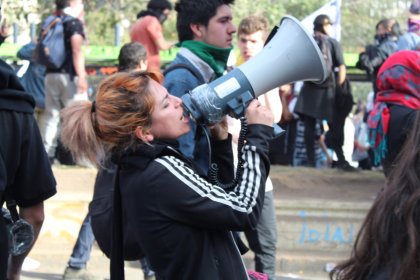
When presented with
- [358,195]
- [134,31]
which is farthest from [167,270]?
[134,31]

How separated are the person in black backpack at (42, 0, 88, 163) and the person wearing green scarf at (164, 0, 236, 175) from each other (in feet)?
16.6

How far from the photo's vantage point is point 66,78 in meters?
9.69

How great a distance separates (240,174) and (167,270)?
1.40ft

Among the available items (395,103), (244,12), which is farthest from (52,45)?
(244,12)

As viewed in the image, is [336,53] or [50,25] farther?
[336,53]

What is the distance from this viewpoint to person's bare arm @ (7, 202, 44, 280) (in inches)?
142

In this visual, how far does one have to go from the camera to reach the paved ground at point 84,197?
7703 mm

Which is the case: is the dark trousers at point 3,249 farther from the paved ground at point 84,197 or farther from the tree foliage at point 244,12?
the tree foliage at point 244,12

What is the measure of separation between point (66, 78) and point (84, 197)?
2.05 m

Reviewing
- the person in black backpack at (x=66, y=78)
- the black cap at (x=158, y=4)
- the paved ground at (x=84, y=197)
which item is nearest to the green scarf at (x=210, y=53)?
the paved ground at (x=84, y=197)

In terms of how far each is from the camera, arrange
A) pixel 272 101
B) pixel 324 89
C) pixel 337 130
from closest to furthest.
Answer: pixel 272 101
pixel 324 89
pixel 337 130

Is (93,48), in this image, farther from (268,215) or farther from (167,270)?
(167,270)

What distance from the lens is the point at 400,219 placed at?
2080 millimetres

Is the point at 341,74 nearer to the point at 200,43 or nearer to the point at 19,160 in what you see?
the point at 200,43
